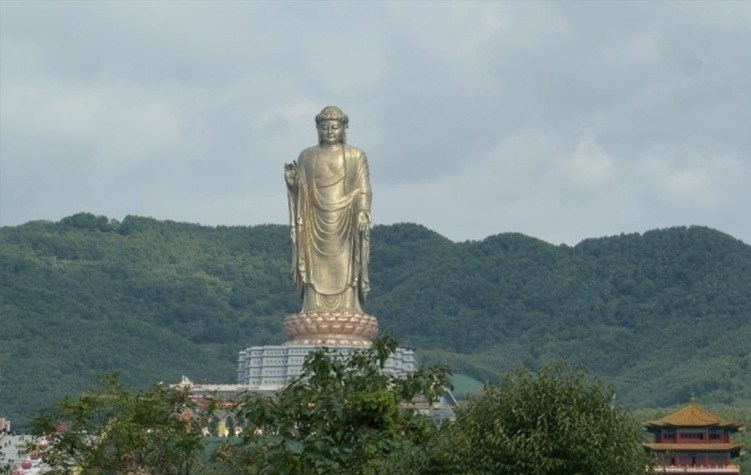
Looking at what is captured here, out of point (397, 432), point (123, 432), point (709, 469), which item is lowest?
point (397, 432)

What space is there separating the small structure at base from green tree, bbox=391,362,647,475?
27.3 metres

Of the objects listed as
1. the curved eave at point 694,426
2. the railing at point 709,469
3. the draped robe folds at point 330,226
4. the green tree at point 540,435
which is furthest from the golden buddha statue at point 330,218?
the green tree at point 540,435

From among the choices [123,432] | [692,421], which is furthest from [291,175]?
[123,432]

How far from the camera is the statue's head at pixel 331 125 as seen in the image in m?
52.3

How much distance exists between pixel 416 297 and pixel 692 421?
179ft

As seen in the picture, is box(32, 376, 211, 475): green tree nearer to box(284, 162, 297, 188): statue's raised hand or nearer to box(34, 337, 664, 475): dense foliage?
box(34, 337, 664, 475): dense foliage

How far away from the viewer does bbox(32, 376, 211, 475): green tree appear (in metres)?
27.2

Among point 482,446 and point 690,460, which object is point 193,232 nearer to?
point 690,460

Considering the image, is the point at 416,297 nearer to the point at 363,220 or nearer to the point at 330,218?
the point at 330,218

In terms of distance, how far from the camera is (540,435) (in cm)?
2127

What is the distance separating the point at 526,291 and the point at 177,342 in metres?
19.8

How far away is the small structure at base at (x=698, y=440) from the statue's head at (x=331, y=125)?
882 cm

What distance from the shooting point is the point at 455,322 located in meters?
102

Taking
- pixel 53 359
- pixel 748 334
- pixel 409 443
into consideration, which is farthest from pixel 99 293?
pixel 409 443
